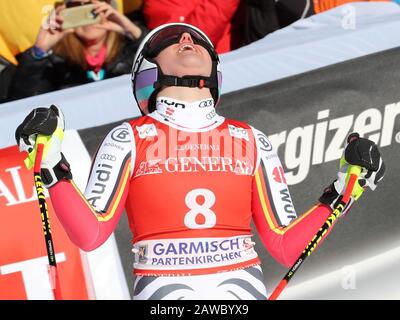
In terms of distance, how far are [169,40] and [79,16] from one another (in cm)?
201

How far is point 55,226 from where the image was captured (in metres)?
4.82

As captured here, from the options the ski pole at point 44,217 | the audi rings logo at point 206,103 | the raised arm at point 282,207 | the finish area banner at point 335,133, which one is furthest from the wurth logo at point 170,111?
the finish area banner at point 335,133

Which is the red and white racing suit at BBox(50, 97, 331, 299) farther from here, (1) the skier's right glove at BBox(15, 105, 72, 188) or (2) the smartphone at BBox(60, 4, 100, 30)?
(2) the smartphone at BBox(60, 4, 100, 30)

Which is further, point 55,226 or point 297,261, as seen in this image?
point 55,226

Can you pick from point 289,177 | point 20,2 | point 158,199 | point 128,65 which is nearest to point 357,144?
point 158,199

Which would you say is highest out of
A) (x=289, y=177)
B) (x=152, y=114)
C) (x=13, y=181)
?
(x=152, y=114)

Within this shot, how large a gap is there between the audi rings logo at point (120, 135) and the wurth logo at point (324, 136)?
1401 millimetres

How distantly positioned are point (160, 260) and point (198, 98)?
0.70m

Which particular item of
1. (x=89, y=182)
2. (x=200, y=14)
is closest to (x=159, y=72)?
(x=89, y=182)

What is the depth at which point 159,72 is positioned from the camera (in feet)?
13.7

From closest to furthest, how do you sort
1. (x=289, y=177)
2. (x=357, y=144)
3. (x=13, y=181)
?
(x=357, y=144)
(x=13, y=181)
(x=289, y=177)

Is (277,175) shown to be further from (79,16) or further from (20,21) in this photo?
(20,21)

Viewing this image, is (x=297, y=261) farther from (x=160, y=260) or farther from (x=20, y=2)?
(x=20, y=2)

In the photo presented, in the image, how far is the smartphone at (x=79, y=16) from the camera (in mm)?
6074
